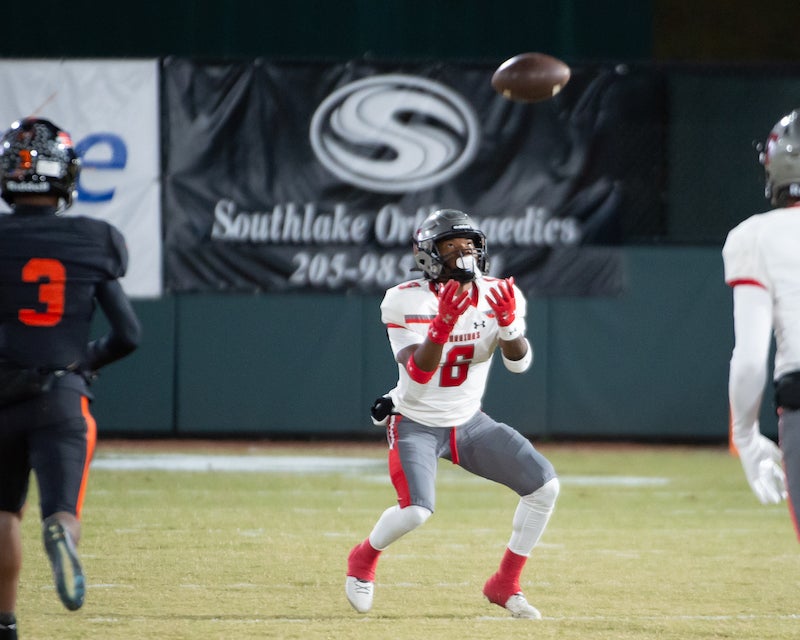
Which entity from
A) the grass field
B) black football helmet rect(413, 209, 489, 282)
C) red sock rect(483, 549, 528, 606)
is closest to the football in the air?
the grass field

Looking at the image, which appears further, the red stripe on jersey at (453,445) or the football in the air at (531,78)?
the football in the air at (531,78)

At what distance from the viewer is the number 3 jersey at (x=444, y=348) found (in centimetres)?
557

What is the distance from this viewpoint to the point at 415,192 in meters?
12.6

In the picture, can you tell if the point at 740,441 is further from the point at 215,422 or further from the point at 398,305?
the point at 215,422

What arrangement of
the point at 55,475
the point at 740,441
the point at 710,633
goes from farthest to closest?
the point at 710,633 < the point at 55,475 < the point at 740,441

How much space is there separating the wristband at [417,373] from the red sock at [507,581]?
821 millimetres

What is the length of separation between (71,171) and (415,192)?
26.9 feet

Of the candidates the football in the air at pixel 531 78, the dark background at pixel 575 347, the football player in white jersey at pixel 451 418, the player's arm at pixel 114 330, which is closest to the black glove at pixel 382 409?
the football player in white jersey at pixel 451 418

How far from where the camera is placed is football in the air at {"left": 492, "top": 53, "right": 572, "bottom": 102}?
29.8 ft

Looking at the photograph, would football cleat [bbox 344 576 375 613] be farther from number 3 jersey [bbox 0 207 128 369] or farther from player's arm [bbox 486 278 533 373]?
number 3 jersey [bbox 0 207 128 369]

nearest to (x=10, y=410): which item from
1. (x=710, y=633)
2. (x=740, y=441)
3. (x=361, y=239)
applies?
(x=740, y=441)

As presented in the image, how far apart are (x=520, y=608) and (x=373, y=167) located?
7.56 m

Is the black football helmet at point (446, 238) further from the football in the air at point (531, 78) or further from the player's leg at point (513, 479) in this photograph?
the football in the air at point (531, 78)

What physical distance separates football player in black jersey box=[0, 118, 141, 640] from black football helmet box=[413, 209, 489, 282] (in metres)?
1.51
